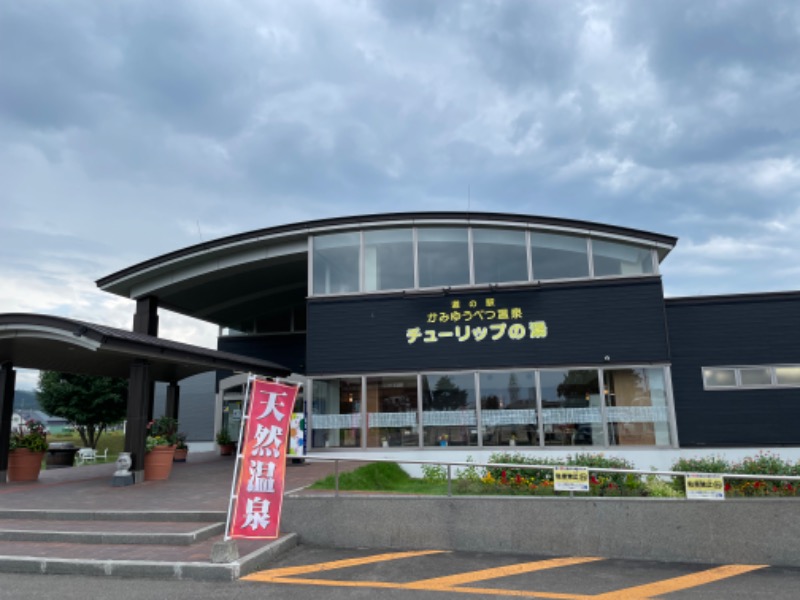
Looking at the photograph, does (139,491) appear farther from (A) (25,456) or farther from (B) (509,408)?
(B) (509,408)

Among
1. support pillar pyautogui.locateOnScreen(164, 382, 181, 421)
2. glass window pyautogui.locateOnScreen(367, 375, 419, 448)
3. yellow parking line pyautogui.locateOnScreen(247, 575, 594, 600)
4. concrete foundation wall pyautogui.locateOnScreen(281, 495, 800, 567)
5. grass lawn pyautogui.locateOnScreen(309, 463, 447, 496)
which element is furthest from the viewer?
support pillar pyautogui.locateOnScreen(164, 382, 181, 421)

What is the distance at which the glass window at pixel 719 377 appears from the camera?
13258 millimetres

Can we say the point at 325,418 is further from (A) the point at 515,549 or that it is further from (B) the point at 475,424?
(A) the point at 515,549

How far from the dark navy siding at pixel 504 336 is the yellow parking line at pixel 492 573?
6647mm

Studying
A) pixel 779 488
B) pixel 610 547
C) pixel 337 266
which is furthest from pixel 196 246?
pixel 779 488

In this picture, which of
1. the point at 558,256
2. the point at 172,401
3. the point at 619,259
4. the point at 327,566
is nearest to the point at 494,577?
the point at 327,566

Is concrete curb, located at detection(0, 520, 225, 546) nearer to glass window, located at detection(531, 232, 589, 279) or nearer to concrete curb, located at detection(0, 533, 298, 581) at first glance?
concrete curb, located at detection(0, 533, 298, 581)

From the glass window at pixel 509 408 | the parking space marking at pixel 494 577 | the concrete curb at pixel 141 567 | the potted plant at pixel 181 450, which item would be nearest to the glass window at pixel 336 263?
the glass window at pixel 509 408

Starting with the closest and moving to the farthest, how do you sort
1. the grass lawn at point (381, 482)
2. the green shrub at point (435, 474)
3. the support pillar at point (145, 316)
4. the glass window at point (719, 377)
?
the grass lawn at point (381, 482)
the green shrub at point (435, 474)
the glass window at point (719, 377)
the support pillar at point (145, 316)

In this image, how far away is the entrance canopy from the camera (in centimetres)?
1061

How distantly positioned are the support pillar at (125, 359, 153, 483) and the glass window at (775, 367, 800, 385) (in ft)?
46.3

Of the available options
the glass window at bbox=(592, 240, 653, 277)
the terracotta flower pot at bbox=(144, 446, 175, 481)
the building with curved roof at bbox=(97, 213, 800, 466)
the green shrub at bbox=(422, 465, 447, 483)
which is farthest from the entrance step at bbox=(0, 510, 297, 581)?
the glass window at bbox=(592, 240, 653, 277)

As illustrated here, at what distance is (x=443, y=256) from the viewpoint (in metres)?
14.6

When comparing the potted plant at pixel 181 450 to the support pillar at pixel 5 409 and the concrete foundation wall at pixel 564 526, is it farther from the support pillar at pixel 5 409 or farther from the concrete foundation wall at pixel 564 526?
the concrete foundation wall at pixel 564 526
